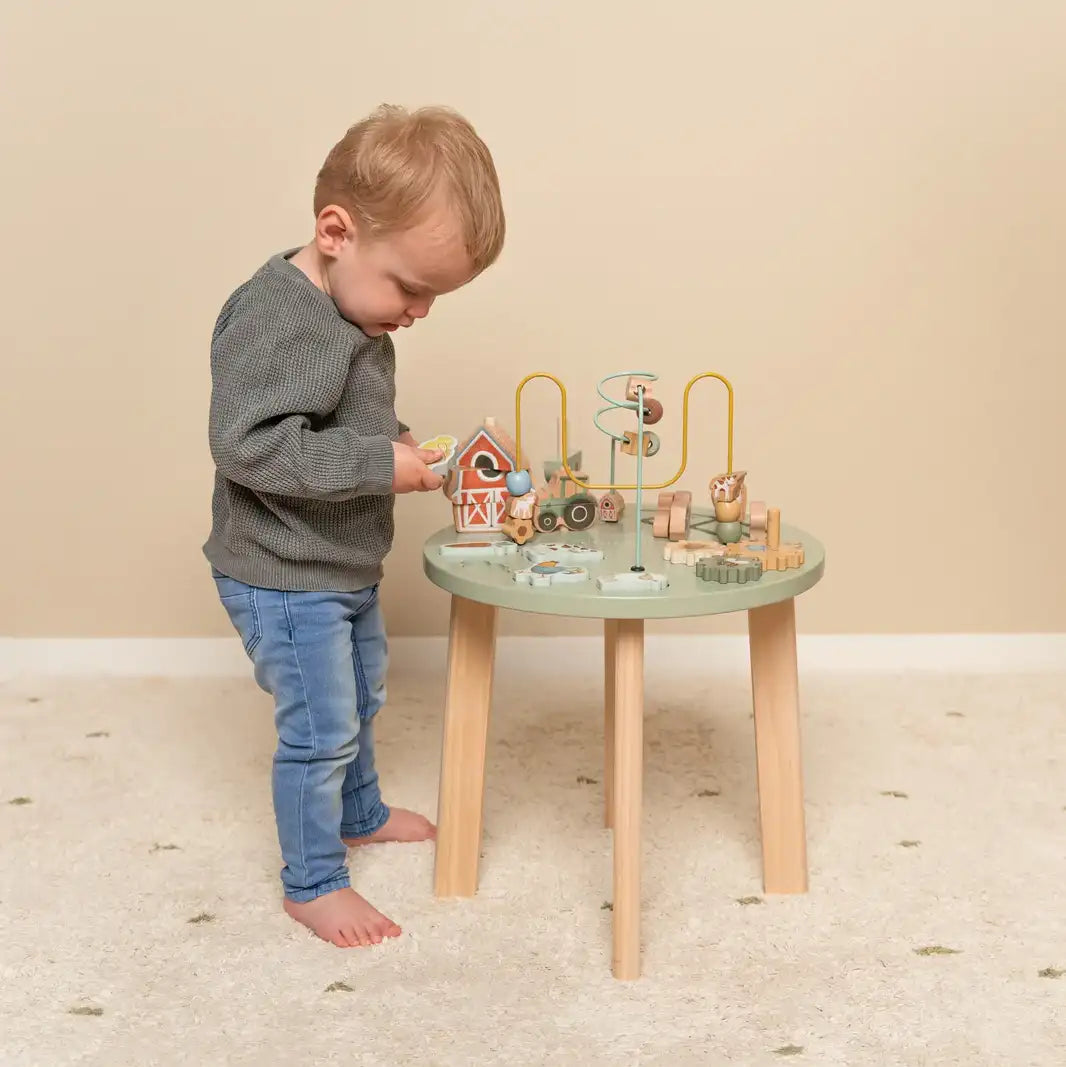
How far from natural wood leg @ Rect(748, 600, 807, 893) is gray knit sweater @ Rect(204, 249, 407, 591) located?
401 millimetres

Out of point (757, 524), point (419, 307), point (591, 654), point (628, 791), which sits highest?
point (419, 307)

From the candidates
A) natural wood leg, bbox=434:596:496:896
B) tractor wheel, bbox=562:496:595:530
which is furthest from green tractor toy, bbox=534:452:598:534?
natural wood leg, bbox=434:596:496:896

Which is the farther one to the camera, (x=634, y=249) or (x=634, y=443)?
(x=634, y=249)

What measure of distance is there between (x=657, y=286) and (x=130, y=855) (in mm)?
1079

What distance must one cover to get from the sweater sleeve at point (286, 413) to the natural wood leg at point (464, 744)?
0.18 m

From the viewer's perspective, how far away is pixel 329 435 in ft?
3.80

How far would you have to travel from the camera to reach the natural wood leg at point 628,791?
114 centimetres

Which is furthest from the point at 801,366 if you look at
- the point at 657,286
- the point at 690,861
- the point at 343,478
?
the point at 343,478

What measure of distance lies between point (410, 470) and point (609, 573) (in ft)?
0.69

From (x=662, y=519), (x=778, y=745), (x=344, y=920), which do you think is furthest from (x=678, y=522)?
(x=344, y=920)

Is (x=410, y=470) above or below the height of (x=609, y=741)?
above

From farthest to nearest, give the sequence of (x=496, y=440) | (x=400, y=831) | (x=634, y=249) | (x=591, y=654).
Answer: (x=591, y=654), (x=634, y=249), (x=400, y=831), (x=496, y=440)

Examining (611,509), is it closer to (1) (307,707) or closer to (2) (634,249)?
(1) (307,707)

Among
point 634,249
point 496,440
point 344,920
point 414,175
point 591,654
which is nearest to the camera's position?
point 414,175
